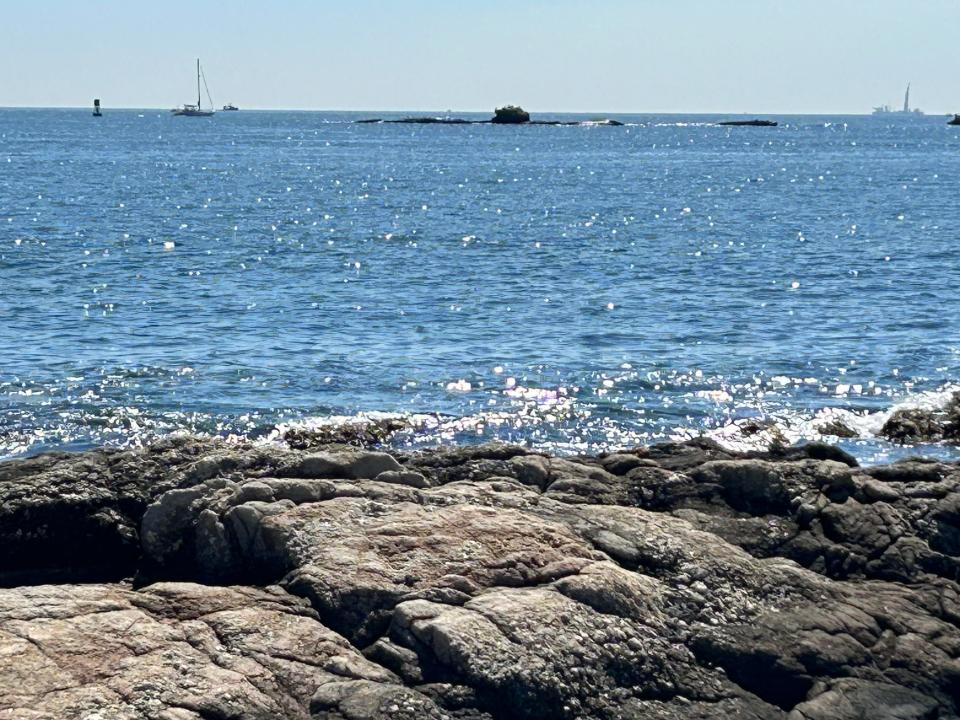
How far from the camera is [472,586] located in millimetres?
12164

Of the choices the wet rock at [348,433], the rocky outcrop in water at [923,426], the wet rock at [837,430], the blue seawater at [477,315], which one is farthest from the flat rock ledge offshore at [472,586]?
the blue seawater at [477,315]

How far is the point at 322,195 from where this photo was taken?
95.9m

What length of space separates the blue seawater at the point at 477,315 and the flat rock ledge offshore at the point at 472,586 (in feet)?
36.7

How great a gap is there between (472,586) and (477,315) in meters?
29.1

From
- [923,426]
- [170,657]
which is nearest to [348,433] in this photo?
[923,426]

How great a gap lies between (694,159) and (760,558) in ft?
497

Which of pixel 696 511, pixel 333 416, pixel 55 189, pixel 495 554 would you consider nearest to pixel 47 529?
pixel 495 554

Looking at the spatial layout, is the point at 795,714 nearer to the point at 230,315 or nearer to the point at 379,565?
the point at 379,565

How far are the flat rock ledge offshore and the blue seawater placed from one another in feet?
36.7

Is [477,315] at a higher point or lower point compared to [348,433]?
lower

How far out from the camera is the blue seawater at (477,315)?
28391 millimetres

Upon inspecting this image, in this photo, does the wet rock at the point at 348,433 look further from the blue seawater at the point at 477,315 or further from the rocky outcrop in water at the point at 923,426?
the rocky outcrop in water at the point at 923,426

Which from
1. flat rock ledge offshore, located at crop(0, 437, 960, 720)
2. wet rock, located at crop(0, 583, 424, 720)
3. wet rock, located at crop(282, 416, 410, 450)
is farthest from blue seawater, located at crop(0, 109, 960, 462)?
wet rock, located at crop(0, 583, 424, 720)

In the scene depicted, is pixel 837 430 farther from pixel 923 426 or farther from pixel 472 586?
pixel 472 586
